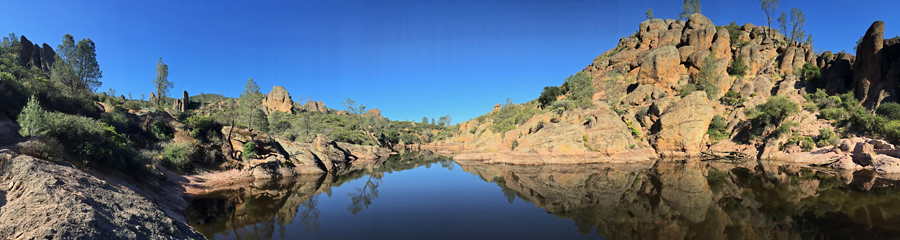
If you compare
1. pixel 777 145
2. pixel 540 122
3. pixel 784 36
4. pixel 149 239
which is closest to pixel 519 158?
pixel 540 122

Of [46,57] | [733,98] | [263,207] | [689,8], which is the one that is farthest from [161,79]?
[689,8]

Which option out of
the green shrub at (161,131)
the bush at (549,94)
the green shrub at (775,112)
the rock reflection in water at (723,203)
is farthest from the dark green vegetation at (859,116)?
the green shrub at (161,131)

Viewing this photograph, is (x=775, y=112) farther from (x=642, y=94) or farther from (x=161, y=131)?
(x=161, y=131)

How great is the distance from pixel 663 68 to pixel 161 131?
260 feet

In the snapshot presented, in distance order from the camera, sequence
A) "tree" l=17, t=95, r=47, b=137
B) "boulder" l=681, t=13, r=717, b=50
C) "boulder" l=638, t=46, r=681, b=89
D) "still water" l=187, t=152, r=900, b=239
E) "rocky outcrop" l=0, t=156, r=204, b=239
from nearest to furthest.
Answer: "rocky outcrop" l=0, t=156, r=204, b=239
"still water" l=187, t=152, r=900, b=239
"tree" l=17, t=95, r=47, b=137
"boulder" l=638, t=46, r=681, b=89
"boulder" l=681, t=13, r=717, b=50

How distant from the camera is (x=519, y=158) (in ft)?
136

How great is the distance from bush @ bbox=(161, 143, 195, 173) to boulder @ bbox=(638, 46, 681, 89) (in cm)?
7329

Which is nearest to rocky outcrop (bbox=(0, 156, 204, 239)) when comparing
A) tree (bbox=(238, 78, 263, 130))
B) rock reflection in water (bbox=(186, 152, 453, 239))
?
rock reflection in water (bbox=(186, 152, 453, 239))

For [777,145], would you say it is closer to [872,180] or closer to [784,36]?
[872,180]

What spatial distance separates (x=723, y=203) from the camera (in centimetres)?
1652

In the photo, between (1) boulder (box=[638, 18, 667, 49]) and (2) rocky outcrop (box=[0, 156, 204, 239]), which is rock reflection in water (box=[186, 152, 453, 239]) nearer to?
(2) rocky outcrop (box=[0, 156, 204, 239])

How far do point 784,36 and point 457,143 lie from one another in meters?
78.5

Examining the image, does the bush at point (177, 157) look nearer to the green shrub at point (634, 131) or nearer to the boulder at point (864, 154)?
the green shrub at point (634, 131)

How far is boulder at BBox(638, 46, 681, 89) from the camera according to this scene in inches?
2341
